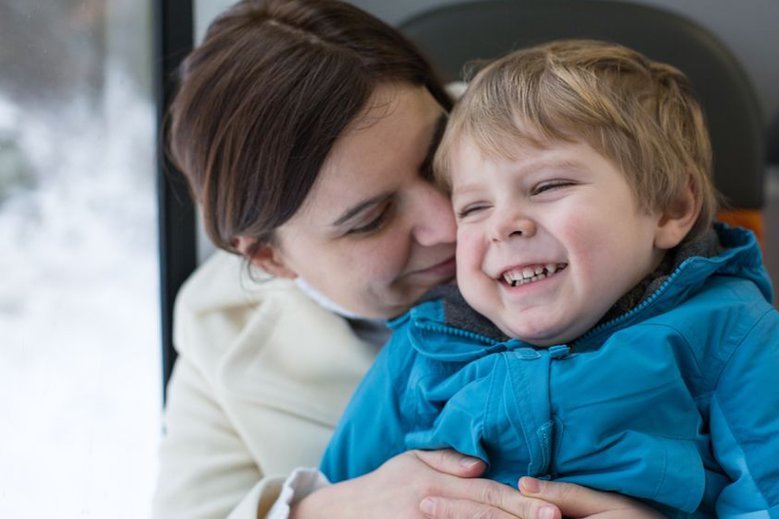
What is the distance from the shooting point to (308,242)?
1321 millimetres

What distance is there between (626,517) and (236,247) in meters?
0.69

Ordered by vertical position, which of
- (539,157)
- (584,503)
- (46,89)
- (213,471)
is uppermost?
(539,157)

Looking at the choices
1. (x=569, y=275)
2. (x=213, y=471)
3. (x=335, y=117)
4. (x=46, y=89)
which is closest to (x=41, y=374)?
(x=213, y=471)

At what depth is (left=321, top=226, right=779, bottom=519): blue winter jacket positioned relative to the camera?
0.99 m

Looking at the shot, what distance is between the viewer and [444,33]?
179 centimetres

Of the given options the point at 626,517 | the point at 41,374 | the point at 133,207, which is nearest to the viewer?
the point at 626,517

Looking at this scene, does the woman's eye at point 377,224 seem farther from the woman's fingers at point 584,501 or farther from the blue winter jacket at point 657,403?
the woman's fingers at point 584,501

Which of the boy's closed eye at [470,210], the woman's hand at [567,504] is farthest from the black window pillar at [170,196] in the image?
the woman's hand at [567,504]

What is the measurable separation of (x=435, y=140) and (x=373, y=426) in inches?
15.3

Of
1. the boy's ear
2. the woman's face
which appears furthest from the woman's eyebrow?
the boy's ear

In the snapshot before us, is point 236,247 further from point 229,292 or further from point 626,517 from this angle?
point 626,517

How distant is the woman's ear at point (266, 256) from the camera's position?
1398 millimetres

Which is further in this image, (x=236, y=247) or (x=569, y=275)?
(x=236, y=247)

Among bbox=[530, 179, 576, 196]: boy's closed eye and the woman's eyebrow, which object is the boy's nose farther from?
the woman's eyebrow
